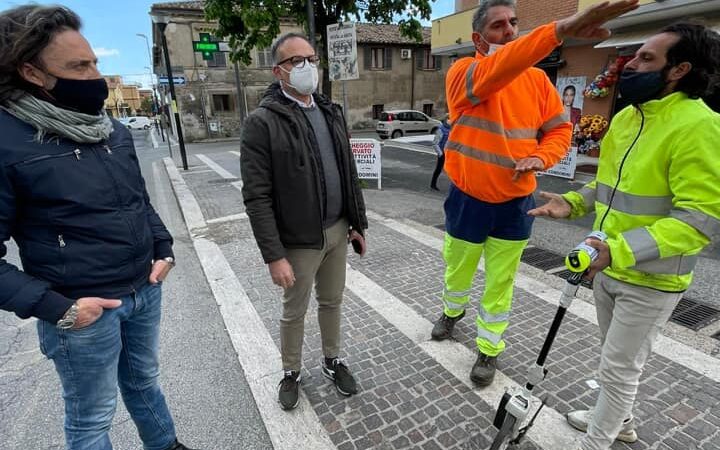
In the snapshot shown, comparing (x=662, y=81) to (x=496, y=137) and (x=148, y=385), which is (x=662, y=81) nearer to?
(x=496, y=137)

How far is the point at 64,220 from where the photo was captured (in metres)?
Answer: 1.45

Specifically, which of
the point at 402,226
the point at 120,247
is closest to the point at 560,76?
the point at 402,226

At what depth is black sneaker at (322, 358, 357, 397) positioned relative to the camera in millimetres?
2610

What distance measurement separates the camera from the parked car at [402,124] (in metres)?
22.2

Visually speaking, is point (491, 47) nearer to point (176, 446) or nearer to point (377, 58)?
point (176, 446)

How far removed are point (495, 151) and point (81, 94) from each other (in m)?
2.05

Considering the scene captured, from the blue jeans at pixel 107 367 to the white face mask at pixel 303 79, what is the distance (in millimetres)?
1270

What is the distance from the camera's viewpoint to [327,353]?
274cm

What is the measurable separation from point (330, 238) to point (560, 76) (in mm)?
13374

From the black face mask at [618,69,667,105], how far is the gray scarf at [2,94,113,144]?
2.15m

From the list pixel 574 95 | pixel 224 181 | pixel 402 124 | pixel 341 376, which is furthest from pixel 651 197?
pixel 402 124

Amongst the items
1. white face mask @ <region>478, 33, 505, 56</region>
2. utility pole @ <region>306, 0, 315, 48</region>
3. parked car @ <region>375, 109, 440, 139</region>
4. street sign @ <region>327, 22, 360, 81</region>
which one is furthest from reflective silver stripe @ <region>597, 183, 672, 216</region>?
parked car @ <region>375, 109, 440, 139</region>

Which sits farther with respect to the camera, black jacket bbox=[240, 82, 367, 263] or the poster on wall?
the poster on wall

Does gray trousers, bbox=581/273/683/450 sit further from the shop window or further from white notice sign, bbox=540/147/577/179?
the shop window
